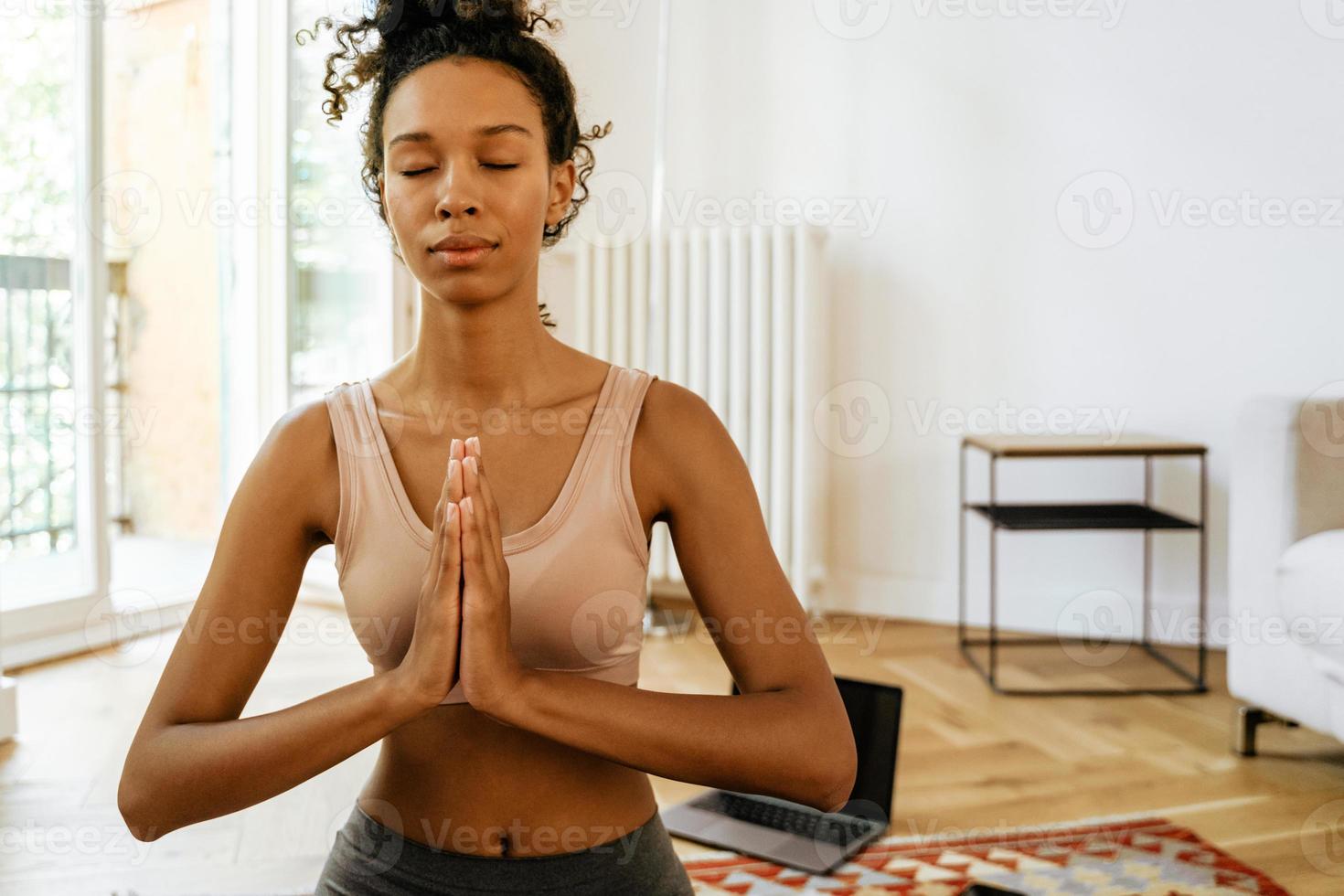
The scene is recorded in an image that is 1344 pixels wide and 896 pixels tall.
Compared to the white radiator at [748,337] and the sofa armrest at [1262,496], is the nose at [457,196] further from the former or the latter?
the white radiator at [748,337]

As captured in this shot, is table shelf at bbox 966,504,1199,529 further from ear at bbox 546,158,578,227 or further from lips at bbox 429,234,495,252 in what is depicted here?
lips at bbox 429,234,495,252

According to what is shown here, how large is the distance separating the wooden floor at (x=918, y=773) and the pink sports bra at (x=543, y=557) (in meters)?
1.11

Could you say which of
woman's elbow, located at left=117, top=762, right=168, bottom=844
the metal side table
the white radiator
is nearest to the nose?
woman's elbow, located at left=117, top=762, right=168, bottom=844

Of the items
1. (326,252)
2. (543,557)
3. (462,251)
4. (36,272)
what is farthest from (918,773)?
(326,252)

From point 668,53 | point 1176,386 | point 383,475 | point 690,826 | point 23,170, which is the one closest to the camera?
point 383,475

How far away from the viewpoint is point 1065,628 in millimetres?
3377

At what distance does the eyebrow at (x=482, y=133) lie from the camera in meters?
0.85

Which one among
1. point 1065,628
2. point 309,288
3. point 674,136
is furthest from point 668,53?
point 1065,628

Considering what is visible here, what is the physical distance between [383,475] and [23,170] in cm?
266

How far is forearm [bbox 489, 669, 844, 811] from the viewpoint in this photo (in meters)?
0.80

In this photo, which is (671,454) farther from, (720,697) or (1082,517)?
(1082,517)

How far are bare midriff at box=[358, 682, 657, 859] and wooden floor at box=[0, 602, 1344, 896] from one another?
1031 mm

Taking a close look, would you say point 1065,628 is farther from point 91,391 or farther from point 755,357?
point 91,391

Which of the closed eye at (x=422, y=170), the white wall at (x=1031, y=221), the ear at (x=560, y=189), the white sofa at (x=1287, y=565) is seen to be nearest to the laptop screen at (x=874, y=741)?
the white sofa at (x=1287, y=565)
